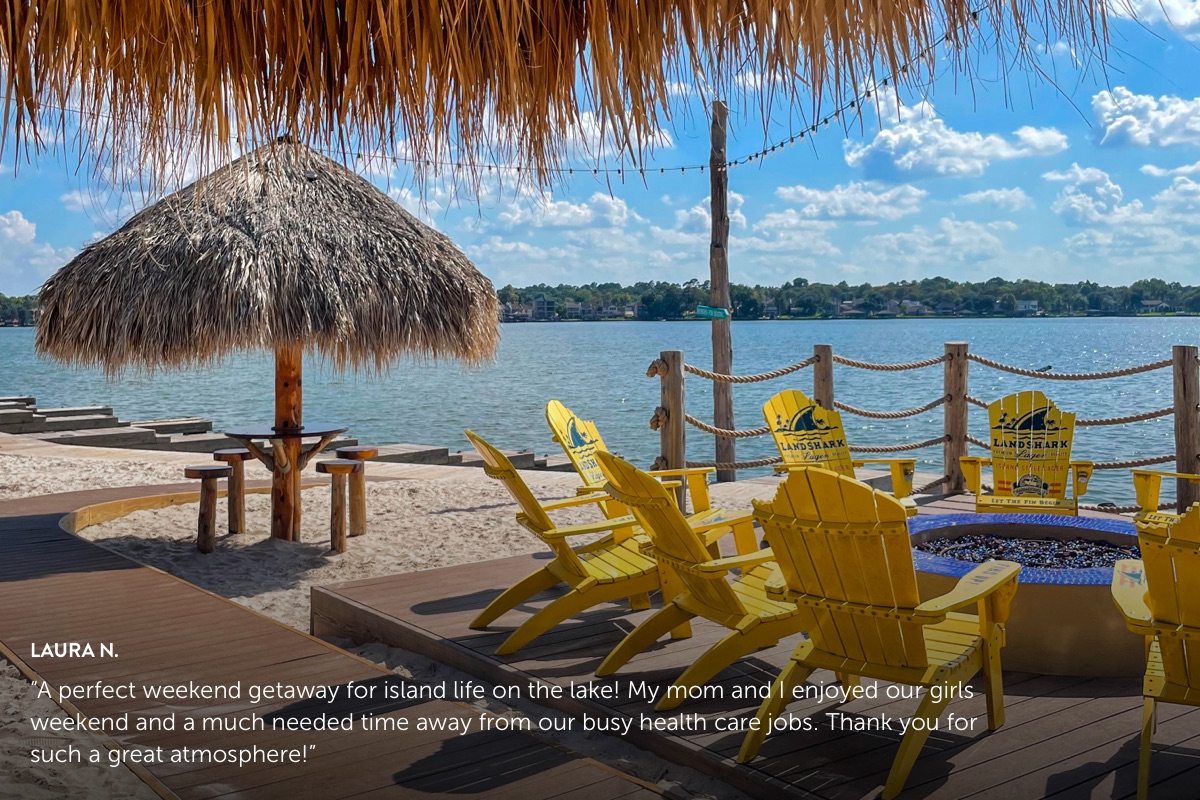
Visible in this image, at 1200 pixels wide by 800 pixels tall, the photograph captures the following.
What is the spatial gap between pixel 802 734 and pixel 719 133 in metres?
8.31

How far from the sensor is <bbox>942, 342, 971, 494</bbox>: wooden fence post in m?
7.26

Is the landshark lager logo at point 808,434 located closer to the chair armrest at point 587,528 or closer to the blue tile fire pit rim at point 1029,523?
the blue tile fire pit rim at point 1029,523

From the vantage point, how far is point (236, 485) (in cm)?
637

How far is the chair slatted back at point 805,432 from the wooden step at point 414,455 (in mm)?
6482

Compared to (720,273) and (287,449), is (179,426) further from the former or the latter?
(287,449)

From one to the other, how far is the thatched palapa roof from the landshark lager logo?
2.18 meters

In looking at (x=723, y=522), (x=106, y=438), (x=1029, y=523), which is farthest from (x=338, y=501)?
(x=106, y=438)

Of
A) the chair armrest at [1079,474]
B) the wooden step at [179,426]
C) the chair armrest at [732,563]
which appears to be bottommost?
the wooden step at [179,426]

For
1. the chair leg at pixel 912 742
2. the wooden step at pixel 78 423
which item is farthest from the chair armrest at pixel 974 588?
the wooden step at pixel 78 423

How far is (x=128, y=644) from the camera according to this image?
368cm

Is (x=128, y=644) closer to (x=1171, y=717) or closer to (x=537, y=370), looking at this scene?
(x=1171, y=717)

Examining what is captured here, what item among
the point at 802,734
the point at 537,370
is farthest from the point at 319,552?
the point at 537,370

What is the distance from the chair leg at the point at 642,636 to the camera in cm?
320

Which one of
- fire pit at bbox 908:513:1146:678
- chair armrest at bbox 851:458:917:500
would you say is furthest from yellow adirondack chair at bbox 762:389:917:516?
fire pit at bbox 908:513:1146:678
